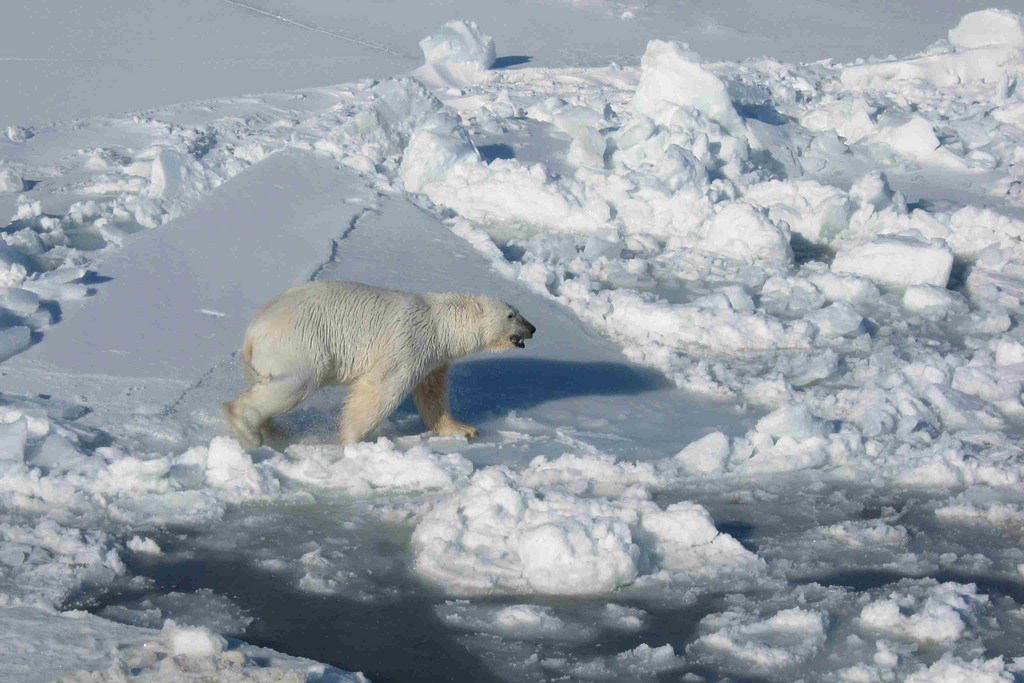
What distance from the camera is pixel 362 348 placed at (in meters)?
A: 5.77

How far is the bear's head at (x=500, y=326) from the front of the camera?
6293mm

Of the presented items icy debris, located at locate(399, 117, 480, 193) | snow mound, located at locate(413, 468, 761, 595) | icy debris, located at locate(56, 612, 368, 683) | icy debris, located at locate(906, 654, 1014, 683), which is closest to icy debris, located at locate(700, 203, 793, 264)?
icy debris, located at locate(399, 117, 480, 193)

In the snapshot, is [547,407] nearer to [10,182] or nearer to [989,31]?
[10,182]

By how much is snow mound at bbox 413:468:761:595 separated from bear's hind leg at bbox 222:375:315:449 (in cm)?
98

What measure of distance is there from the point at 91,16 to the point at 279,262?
41.2 feet

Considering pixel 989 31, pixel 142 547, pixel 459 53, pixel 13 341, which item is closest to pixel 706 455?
pixel 142 547

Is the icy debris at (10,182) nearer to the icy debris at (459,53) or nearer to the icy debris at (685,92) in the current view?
the icy debris at (685,92)

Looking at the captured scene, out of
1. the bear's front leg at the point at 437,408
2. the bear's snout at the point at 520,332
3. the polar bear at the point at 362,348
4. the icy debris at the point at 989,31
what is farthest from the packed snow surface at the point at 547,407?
the icy debris at the point at 989,31

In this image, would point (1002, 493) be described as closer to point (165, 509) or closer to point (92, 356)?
point (165, 509)

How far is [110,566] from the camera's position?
4.38m

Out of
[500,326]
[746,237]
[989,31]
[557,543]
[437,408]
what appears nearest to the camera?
[557,543]

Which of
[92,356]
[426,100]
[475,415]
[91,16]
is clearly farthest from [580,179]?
[91,16]

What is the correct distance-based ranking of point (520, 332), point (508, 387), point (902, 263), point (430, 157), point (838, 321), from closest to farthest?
point (520, 332) → point (508, 387) → point (838, 321) → point (902, 263) → point (430, 157)

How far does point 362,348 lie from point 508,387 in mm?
1352
